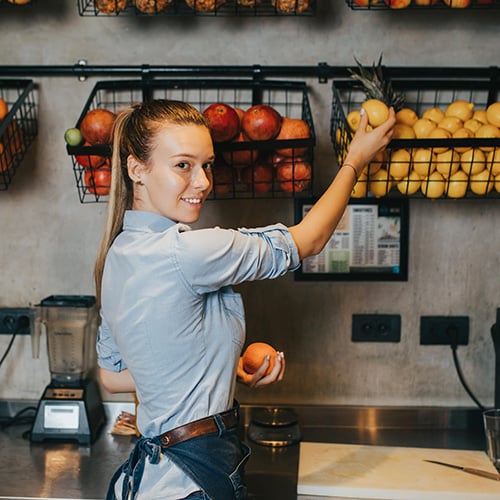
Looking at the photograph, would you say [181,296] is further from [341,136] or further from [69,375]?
[69,375]

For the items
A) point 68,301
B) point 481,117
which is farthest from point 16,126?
point 481,117

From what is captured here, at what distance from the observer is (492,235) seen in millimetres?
1976

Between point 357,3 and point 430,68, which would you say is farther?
point 430,68

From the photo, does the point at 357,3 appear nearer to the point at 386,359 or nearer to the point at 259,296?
the point at 259,296

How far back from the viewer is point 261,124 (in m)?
1.64

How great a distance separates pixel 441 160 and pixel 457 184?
0.23 ft

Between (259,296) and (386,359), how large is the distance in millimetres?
400

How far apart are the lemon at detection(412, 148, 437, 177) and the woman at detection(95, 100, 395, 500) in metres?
0.31

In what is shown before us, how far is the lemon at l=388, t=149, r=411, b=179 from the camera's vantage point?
5.35 ft

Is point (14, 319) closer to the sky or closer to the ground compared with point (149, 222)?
closer to the ground

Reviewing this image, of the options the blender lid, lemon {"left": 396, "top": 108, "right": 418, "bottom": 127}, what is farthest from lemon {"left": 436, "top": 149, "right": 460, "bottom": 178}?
the blender lid

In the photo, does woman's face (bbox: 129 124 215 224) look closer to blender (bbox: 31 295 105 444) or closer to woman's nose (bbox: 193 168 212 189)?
woman's nose (bbox: 193 168 212 189)

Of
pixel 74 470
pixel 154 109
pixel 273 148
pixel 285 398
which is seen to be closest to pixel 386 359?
pixel 285 398

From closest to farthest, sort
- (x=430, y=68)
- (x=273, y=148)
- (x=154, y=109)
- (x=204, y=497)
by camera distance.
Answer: (x=204, y=497) < (x=154, y=109) < (x=273, y=148) < (x=430, y=68)
